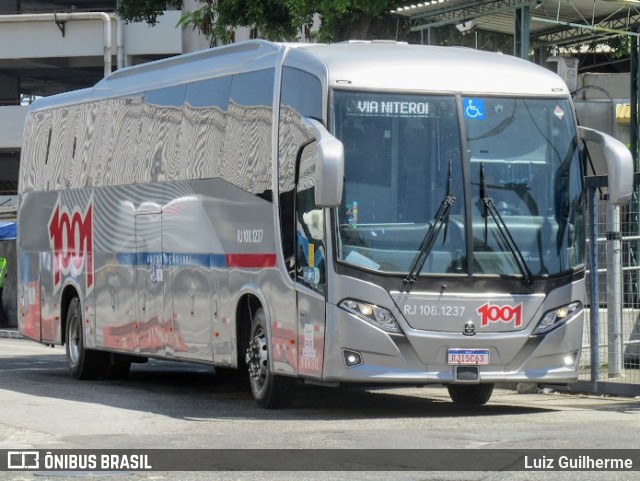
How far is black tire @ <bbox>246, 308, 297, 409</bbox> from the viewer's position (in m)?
15.2

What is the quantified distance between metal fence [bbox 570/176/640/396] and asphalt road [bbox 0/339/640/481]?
43 cm

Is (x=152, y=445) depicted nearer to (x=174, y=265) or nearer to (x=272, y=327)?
(x=272, y=327)

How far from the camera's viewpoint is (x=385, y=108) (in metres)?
14.5

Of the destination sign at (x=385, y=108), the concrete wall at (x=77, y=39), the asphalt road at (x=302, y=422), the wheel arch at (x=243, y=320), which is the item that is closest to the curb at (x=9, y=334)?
the asphalt road at (x=302, y=422)

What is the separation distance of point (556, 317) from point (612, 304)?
8.38 ft

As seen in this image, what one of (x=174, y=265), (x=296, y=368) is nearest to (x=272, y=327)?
(x=296, y=368)

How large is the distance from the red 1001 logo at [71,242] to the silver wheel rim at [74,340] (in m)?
0.63

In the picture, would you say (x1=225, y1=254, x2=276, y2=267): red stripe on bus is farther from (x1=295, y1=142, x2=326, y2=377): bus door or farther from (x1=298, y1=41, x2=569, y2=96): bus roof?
(x1=298, y1=41, x2=569, y2=96): bus roof

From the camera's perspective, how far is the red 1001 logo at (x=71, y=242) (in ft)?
67.5

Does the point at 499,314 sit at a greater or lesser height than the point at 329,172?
lesser

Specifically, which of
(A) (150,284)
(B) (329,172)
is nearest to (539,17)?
(A) (150,284)

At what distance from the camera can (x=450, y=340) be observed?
46.5 ft

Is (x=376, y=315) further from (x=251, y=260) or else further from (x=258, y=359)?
(x=251, y=260)

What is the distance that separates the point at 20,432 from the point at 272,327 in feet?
10.1
